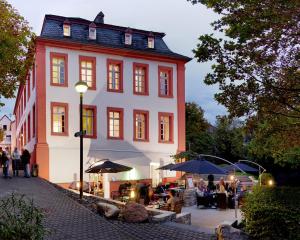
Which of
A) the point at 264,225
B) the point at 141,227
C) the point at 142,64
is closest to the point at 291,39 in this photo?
the point at 264,225

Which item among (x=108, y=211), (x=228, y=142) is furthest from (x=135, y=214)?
(x=228, y=142)

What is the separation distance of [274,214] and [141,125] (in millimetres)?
24726

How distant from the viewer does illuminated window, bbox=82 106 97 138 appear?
33.7 meters

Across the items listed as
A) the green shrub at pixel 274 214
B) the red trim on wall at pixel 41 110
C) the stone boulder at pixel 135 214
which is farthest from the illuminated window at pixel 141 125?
the green shrub at pixel 274 214

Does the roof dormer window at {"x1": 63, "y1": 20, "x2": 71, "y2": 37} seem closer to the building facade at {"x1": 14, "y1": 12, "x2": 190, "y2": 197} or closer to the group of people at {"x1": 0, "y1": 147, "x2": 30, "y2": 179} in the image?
the building facade at {"x1": 14, "y1": 12, "x2": 190, "y2": 197}

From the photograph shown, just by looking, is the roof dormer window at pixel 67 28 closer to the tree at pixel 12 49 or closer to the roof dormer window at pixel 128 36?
the roof dormer window at pixel 128 36

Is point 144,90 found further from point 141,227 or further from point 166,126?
point 141,227

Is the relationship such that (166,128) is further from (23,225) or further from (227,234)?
(23,225)

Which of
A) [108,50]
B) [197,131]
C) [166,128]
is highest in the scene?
[108,50]

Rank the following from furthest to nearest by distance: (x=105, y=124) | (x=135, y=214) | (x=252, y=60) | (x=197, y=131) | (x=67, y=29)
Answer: (x=197, y=131) → (x=105, y=124) → (x=67, y=29) → (x=135, y=214) → (x=252, y=60)

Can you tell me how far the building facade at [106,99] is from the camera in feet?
105

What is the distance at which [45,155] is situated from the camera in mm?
31609

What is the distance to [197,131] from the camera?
57.3m

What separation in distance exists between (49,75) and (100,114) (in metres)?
4.22
